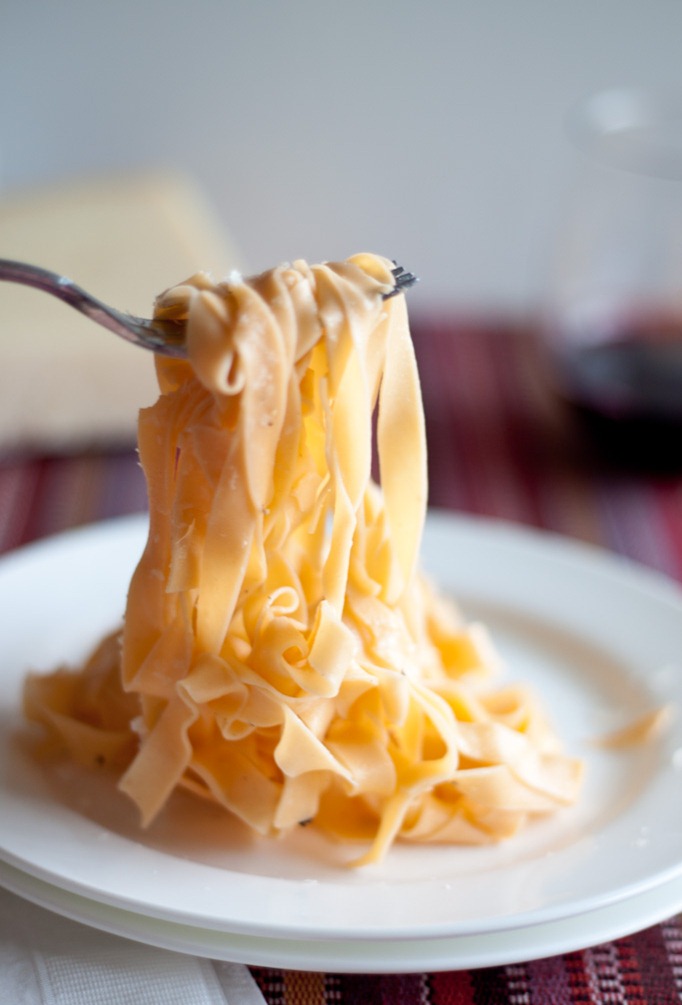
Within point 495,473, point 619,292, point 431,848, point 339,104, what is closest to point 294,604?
point 431,848

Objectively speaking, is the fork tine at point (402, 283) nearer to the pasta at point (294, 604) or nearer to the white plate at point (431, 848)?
the pasta at point (294, 604)

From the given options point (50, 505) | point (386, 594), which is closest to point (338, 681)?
point (386, 594)

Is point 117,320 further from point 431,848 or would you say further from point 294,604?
point 431,848

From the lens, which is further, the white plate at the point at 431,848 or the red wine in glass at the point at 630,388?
the red wine in glass at the point at 630,388

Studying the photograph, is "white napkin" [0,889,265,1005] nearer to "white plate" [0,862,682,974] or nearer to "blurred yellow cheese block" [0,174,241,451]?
"white plate" [0,862,682,974]

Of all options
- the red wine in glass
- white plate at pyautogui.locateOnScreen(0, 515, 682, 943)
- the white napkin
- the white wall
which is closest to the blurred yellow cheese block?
white plate at pyautogui.locateOnScreen(0, 515, 682, 943)

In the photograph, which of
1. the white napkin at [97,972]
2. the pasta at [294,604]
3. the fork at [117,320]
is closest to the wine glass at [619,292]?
the pasta at [294,604]
